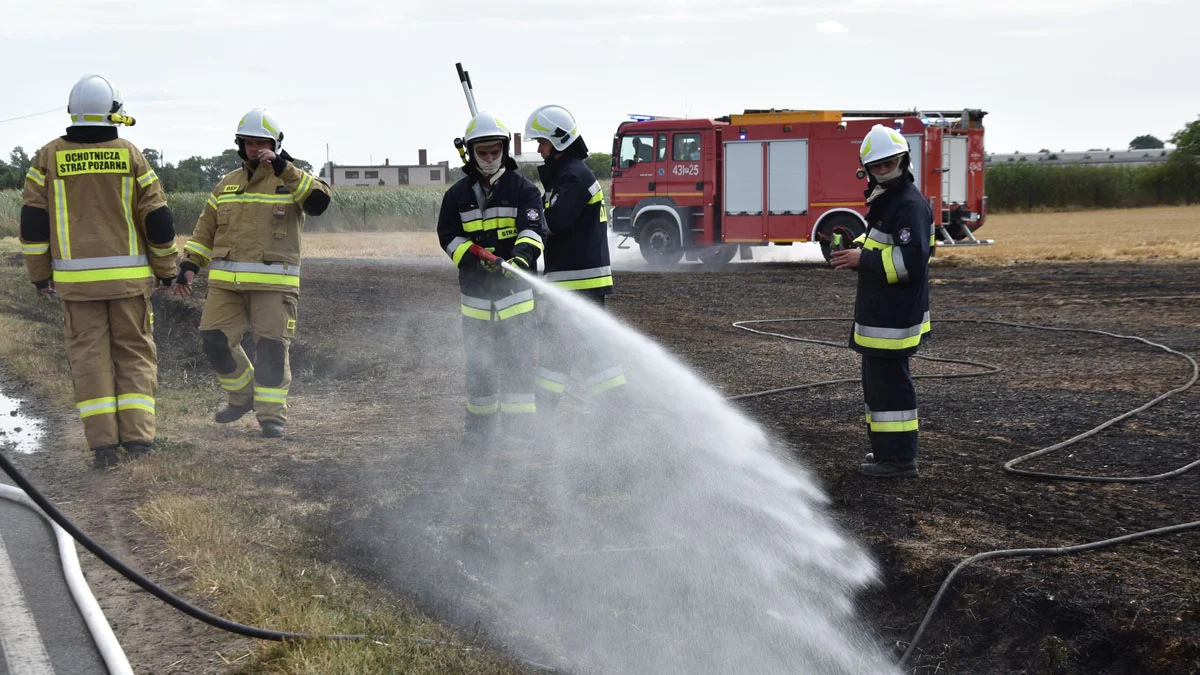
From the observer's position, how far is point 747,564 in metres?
4.54

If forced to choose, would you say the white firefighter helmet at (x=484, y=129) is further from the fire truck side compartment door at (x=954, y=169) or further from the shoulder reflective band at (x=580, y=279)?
the fire truck side compartment door at (x=954, y=169)

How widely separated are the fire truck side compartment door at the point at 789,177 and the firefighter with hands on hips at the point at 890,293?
13858 mm

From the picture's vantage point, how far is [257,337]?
6.13 meters

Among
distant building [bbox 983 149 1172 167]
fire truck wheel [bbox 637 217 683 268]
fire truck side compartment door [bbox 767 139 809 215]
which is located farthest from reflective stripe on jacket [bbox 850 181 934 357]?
distant building [bbox 983 149 1172 167]

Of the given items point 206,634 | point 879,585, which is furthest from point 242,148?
point 879,585

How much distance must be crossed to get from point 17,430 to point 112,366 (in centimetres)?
155

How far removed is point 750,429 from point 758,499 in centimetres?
128

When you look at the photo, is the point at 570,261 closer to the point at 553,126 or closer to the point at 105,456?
the point at 553,126

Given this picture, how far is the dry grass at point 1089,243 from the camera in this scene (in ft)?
63.9

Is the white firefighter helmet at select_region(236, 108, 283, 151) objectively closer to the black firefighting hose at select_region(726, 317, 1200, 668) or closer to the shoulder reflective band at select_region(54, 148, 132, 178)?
the shoulder reflective band at select_region(54, 148, 132, 178)

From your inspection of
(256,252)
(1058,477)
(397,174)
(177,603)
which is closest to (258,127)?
(256,252)

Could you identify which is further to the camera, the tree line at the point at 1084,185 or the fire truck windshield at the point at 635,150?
the tree line at the point at 1084,185

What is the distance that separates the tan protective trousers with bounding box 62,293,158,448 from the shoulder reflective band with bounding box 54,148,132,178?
66 cm

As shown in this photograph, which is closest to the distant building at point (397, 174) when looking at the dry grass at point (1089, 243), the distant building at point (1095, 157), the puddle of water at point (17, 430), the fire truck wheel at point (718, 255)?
the distant building at point (1095, 157)
